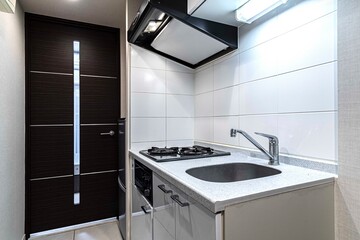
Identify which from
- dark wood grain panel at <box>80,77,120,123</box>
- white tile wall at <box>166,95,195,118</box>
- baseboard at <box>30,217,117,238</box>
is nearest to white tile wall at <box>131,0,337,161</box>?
white tile wall at <box>166,95,195,118</box>

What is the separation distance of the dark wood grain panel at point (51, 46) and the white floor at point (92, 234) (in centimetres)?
176

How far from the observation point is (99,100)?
8.05 feet

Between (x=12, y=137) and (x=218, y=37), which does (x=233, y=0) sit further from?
(x=12, y=137)

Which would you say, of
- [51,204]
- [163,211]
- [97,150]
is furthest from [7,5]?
[51,204]

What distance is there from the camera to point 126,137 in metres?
1.85

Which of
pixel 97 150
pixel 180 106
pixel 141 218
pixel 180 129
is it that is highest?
pixel 180 106

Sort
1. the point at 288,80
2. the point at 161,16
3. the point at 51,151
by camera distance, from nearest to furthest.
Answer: the point at 288,80 → the point at 161,16 → the point at 51,151

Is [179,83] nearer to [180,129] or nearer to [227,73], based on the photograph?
[180,129]

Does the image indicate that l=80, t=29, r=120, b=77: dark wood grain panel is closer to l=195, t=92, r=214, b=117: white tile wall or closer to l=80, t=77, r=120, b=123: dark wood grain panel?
l=80, t=77, r=120, b=123: dark wood grain panel

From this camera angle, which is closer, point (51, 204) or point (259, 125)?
point (259, 125)

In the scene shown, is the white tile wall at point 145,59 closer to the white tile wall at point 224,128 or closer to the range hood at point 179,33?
the range hood at point 179,33

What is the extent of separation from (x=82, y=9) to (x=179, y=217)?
2189 millimetres

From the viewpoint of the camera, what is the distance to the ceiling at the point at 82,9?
1970 millimetres

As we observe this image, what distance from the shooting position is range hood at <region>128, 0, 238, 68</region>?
1326 millimetres
